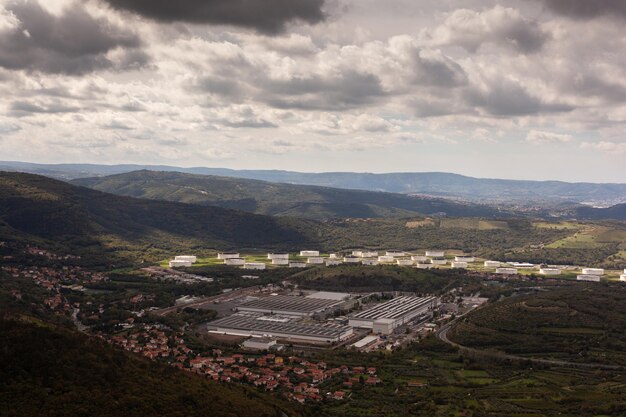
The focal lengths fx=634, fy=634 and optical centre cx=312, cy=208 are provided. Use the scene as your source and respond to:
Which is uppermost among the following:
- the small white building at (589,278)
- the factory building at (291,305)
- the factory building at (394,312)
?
the small white building at (589,278)

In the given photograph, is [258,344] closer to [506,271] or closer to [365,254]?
[506,271]

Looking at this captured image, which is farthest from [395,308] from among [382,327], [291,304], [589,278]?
[589,278]

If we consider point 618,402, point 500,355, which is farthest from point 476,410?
point 500,355

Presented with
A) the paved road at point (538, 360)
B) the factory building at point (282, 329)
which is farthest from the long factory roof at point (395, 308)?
the paved road at point (538, 360)

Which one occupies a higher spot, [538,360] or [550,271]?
[550,271]

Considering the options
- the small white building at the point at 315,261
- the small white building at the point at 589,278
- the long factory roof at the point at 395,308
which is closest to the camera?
the long factory roof at the point at 395,308

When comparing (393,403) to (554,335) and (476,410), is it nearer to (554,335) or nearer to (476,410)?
(476,410)

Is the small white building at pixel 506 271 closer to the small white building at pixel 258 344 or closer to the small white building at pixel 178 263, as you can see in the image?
the small white building at pixel 178 263

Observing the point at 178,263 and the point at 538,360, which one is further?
the point at 178,263
